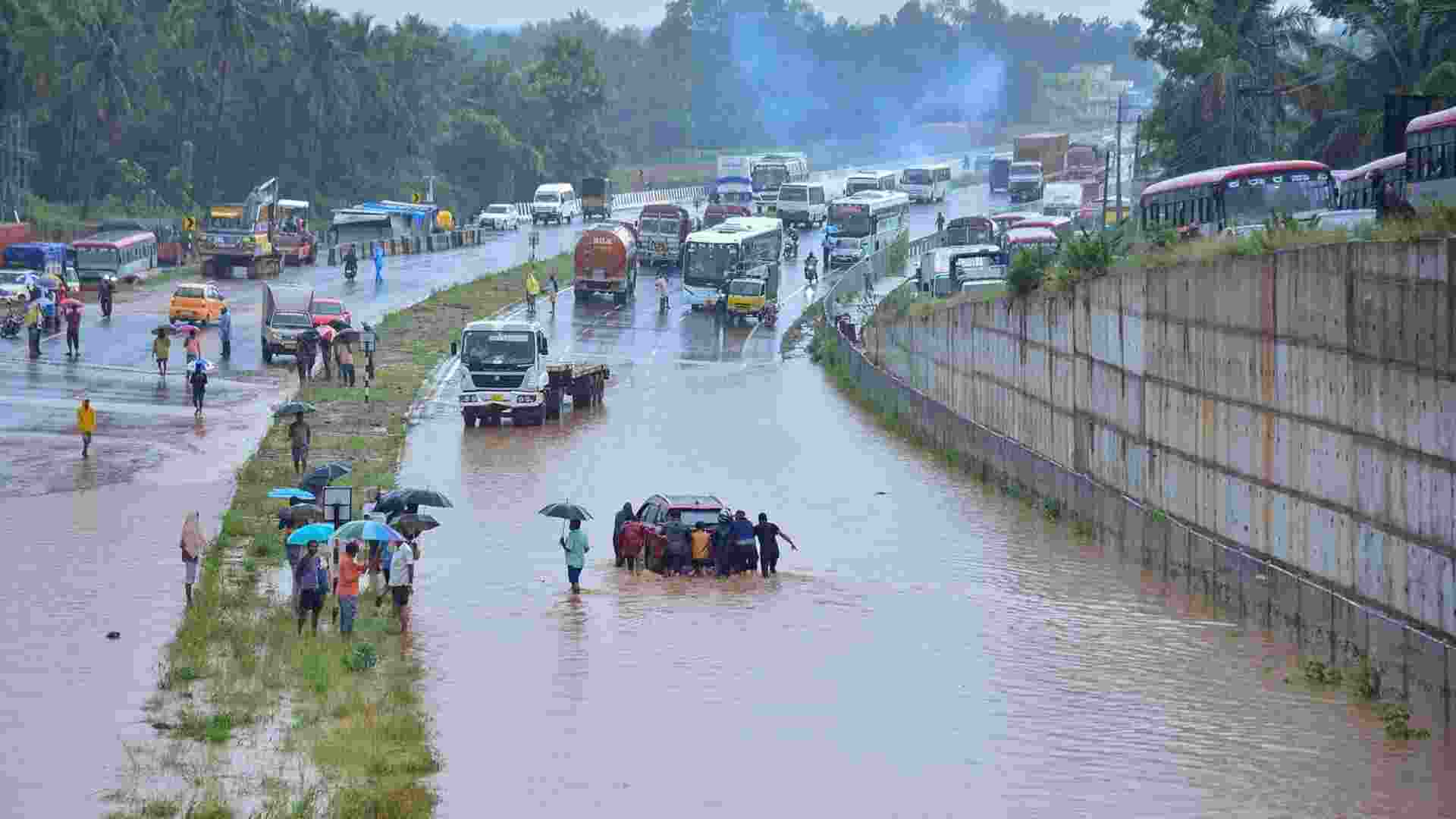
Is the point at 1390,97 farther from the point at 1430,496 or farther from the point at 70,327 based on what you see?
the point at 70,327

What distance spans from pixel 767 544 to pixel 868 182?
75.1 m

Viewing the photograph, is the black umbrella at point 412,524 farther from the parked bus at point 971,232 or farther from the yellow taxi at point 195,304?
the parked bus at point 971,232

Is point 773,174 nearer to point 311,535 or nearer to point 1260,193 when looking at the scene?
point 1260,193

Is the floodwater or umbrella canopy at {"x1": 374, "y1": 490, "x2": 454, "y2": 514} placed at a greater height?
umbrella canopy at {"x1": 374, "y1": 490, "x2": 454, "y2": 514}

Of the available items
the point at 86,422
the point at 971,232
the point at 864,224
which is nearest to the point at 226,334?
the point at 86,422

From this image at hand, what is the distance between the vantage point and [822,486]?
40.2 meters

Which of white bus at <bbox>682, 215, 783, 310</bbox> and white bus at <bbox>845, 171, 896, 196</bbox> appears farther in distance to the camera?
white bus at <bbox>845, 171, 896, 196</bbox>

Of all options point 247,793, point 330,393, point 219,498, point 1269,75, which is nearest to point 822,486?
point 219,498

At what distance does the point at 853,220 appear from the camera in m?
86.2

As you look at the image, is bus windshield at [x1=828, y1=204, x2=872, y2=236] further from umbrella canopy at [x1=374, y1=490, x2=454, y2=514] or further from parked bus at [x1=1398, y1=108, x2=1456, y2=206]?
umbrella canopy at [x1=374, y1=490, x2=454, y2=514]

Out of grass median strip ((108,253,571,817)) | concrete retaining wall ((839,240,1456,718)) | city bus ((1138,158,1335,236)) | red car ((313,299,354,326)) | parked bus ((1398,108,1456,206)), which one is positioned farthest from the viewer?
red car ((313,299,354,326))

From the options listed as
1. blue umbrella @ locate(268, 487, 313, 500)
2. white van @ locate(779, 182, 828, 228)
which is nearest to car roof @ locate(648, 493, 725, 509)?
blue umbrella @ locate(268, 487, 313, 500)

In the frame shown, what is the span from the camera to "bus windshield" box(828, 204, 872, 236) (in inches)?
3391

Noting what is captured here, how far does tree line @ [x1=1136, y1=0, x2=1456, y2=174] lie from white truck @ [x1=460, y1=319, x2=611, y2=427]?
23035 mm
